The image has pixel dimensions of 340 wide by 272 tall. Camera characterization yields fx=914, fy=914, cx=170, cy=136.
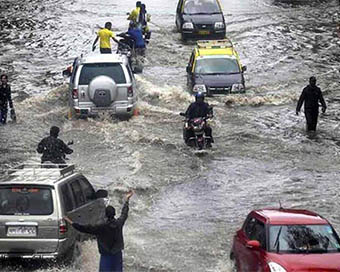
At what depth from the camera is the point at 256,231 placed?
12.4 meters

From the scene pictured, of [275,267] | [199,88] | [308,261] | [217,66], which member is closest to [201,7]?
[217,66]

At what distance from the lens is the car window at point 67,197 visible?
1297 cm

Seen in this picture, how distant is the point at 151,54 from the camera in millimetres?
35219

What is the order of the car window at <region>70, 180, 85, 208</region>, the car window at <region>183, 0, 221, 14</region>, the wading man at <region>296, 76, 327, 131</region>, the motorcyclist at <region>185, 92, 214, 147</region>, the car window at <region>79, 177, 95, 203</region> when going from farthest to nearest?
1. the car window at <region>183, 0, 221, 14</region>
2. the wading man at <region>296, 76, 327, 131</region>
3. the motorcyclist at <region>185, 92, 214, 147</region>
4. the car window at <region>79, 177, 95, 203</region>
5. the car window at <region>70, 180, 85, 208</region>

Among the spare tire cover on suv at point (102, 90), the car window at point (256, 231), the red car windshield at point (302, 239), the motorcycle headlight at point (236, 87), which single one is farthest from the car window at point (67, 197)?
the motorcycle headlight at point (236, 87)

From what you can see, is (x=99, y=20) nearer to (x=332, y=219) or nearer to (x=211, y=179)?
(x=211, y=179)

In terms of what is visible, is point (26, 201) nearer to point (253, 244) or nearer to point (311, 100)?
point (253, 244)

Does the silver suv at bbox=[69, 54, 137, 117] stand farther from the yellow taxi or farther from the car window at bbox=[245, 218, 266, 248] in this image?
the car window at bbox=[245, 218, 266, 248]

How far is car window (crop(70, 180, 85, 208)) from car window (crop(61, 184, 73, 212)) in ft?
0.75

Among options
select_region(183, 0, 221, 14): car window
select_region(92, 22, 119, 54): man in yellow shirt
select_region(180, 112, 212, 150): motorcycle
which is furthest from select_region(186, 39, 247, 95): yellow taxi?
select_region(183, 0, 221, 14): car window

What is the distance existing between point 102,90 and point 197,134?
3142 mm

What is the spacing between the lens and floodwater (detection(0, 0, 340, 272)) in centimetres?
1619

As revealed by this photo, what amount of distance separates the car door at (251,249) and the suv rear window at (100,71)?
11387 mm

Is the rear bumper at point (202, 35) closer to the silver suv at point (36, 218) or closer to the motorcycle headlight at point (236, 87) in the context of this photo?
the motorcycle headlight at point (236, 87)
